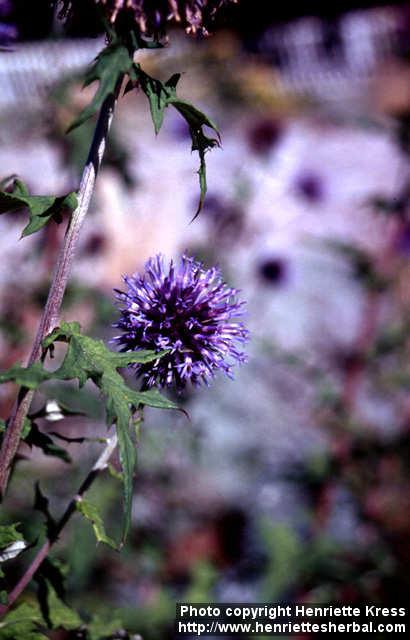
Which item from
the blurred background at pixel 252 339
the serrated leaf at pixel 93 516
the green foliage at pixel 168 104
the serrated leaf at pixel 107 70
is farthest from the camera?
the blurred background at pixel 252 339

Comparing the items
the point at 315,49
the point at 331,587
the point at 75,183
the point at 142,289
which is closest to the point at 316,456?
the point at 331,587

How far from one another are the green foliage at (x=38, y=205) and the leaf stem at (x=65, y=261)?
A: 2 centimetres

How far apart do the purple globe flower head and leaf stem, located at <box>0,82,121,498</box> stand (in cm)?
15

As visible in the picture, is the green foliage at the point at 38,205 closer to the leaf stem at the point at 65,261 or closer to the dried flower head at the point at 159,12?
the leaf stem at the point at 65,261

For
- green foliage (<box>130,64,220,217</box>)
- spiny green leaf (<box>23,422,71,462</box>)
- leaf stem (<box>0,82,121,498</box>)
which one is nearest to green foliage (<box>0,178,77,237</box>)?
leaf stem (<box>0,82,121,498</box>)

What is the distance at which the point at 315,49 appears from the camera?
708 cm

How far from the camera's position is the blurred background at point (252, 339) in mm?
2020

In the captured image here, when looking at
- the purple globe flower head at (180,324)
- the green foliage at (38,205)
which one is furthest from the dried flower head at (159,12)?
the purple globe flower head at (180,324)

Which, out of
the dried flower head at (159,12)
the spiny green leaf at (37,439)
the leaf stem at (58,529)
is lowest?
the leaf stem at (58,529)

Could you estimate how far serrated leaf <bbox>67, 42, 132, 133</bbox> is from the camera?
60 centimetres

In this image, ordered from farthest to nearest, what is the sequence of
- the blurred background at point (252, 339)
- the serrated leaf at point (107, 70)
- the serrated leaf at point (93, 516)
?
the blurred background at point (252, 339) → the serrated leaf at point (93, 516) → the serrated leaf at point (107, 70)

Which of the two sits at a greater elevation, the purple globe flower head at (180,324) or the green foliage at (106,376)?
the purple globe flower head at (180,324)

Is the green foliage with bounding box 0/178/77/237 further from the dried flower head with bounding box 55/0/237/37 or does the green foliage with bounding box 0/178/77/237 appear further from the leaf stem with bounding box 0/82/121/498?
the dried flower head with bounding box 55/0/237/37

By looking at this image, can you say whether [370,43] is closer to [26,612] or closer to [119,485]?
[119,485]
